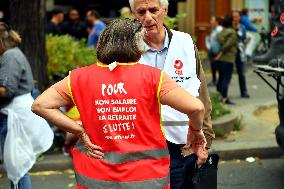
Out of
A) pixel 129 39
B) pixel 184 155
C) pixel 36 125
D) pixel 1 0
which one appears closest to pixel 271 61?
pixel 36 125

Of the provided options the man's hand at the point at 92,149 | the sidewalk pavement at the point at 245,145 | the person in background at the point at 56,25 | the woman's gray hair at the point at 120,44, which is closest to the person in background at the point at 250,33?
the person in background at the point at 56,25

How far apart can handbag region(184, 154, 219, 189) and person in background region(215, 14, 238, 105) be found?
7.24 m

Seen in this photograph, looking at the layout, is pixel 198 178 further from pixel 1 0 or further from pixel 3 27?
pixel 1 0

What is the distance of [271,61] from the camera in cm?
622

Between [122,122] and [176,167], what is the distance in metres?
0.84

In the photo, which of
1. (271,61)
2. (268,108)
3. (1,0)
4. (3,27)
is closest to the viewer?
(3,27)

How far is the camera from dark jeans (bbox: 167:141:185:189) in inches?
147

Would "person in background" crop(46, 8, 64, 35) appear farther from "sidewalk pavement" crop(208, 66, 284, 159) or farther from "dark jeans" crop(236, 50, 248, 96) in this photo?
"sidewalk pavement" crop(208, 66, 284, 159)

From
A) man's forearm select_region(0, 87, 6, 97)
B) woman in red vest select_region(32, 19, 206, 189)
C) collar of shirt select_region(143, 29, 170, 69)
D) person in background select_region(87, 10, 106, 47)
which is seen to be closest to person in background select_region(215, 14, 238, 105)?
person in background select_region(87, 10, 106, 47)

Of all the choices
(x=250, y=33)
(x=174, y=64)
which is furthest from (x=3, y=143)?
(x=250, y=33)

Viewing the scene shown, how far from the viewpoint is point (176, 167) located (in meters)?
3.76

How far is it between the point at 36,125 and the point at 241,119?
409 centimetres

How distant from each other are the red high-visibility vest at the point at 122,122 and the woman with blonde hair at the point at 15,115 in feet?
8.03

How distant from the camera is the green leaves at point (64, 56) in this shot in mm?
9398
